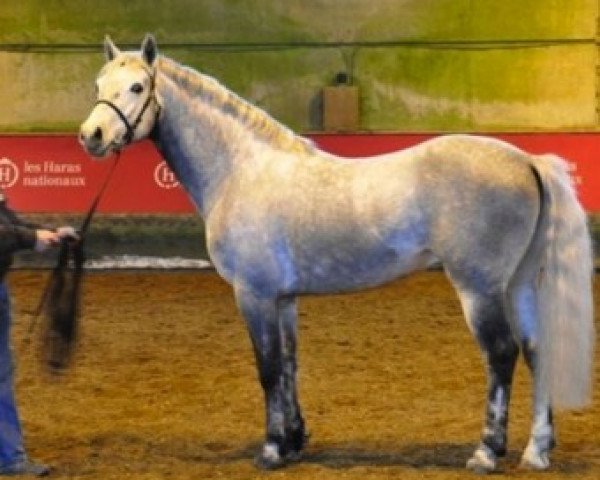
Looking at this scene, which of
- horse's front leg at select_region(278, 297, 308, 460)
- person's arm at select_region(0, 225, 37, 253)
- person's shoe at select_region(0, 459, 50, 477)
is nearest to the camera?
person's arm at select_region(0, 225, 37, 253)

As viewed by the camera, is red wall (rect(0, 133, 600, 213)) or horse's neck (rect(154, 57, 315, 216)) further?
red wall (rect(0, 133, 600, 213))

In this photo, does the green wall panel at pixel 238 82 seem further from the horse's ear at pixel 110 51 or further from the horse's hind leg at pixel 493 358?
the horse's hind leg at pixel 493 358

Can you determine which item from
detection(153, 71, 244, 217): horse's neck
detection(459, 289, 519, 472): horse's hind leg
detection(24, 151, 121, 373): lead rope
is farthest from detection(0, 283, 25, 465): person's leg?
detection(459, 289, 519, 472): horse's hind leg

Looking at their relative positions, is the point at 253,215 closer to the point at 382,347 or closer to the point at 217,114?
the point at 217,114

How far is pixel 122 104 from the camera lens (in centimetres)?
546

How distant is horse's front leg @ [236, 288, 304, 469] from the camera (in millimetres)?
5516

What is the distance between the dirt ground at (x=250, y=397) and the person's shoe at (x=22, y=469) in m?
0.07

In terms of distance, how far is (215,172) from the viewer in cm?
571

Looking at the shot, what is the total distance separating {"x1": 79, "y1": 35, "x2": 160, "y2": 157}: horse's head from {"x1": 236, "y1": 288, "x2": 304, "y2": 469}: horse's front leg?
0.87m

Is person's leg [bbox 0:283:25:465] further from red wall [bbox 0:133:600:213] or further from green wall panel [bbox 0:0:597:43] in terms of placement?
green wall panel [bbox 0:0:597:43]

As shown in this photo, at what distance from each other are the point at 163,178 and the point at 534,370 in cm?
767

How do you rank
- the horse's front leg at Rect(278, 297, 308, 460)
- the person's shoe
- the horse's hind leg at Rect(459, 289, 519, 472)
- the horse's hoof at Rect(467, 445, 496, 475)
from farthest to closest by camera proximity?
the horse's front leg at Rect(278, 297, 308, 460) → the person's shoe → the horse's hoof at Rect(467, 445, 496, 475) → the horse's hind leg at Rect(459, 289, 519, 472)

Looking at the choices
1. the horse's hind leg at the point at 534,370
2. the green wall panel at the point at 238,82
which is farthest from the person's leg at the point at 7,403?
the green wall panel at the point at 238,82

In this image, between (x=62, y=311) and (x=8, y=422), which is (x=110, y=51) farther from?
(x=8, y=422)
